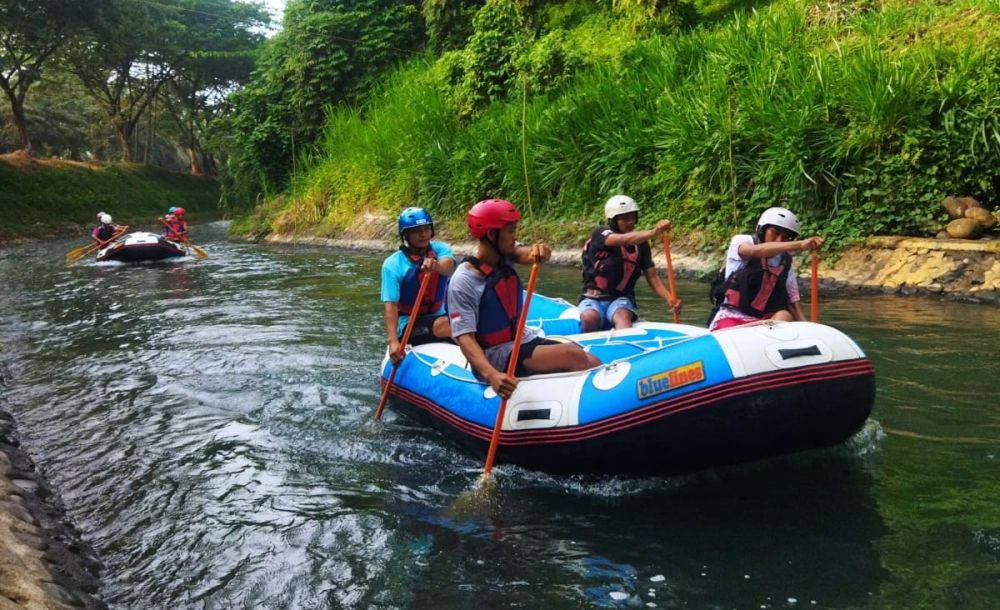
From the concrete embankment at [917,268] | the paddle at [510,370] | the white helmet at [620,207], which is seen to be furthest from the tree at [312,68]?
the paddle at [510,370]

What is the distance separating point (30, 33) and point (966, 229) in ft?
92.9

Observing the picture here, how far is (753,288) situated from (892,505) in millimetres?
1712

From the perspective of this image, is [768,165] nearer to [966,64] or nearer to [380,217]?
[966,64]

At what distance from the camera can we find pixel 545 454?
14.3ft

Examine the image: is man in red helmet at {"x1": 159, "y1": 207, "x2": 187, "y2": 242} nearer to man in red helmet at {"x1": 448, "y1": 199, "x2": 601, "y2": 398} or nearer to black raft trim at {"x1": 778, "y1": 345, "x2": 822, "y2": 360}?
man in red helmet at {"x1": 448, "y1": 199, "x2": 601, "y2": 398}

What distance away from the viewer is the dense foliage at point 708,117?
364 inches

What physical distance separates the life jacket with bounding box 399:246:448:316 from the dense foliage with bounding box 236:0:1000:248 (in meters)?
3.85

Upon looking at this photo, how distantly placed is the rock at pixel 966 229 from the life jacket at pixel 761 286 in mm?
4546

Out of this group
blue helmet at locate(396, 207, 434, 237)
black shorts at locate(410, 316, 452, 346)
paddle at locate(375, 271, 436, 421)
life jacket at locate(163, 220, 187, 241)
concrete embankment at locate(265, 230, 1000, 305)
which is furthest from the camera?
life jacket at locate(163, 220, 187, 241)

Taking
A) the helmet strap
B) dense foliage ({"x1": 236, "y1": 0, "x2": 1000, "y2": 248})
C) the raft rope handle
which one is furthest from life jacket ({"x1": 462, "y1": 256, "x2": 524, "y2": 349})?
dense foliage ({"x1": 236, "y1": 0, "x2": 1000, "y2": 248})

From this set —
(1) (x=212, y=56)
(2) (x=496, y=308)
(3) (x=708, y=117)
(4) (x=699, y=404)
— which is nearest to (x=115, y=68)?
(1) (x=212, y=56)

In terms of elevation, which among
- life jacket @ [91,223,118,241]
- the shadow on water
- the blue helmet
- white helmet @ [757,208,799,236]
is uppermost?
white helmet @ [757,208,799,236]

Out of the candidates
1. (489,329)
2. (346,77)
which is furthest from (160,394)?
(346,77)

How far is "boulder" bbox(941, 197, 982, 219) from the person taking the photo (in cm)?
880
